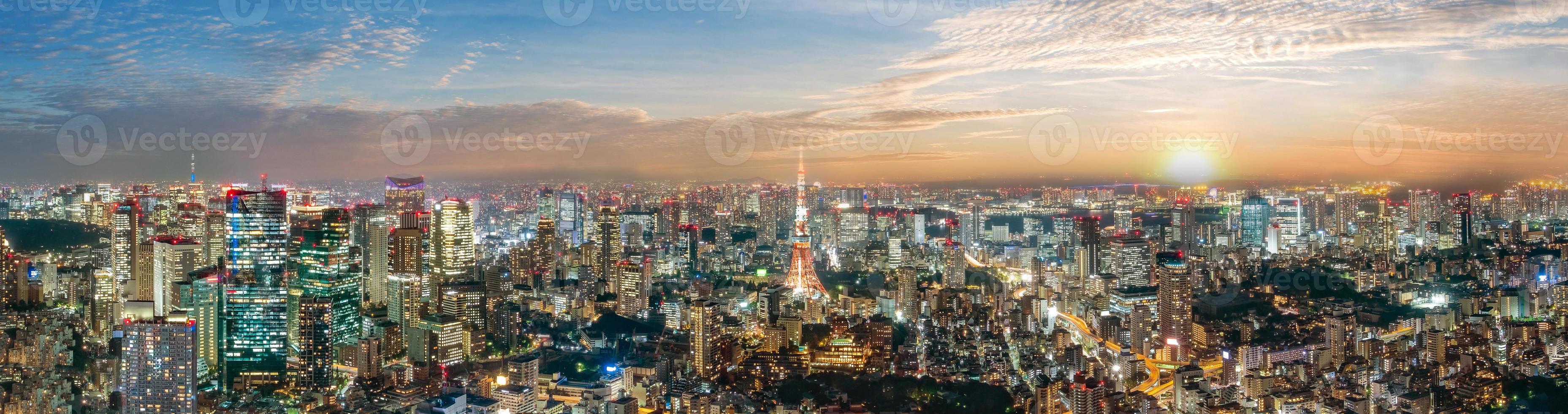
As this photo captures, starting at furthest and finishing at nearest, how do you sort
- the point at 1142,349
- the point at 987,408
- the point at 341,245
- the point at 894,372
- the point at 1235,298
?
1. the point at 1235,298
2. the point at 341,245
3. the point at 1142,349
4. the point at 894,372
5. the point at 987,408

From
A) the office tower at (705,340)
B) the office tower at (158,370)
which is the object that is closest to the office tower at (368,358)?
the office tower at (158,370)

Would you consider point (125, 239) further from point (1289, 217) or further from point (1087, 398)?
point (1289, 217)

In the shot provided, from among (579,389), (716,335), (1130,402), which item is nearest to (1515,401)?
(1130,402)

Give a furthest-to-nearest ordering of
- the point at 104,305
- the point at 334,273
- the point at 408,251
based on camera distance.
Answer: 1. the point at 408,251
2. the point at 334,273
3. the point at 104,305

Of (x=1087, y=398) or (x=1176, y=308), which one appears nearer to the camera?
(x=1087, y=398)

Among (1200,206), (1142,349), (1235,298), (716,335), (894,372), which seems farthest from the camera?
(1200,206)

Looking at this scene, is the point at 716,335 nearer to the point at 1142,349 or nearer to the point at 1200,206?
the point at 1142,349

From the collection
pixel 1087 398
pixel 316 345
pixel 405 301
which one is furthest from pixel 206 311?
pixel 1087 398

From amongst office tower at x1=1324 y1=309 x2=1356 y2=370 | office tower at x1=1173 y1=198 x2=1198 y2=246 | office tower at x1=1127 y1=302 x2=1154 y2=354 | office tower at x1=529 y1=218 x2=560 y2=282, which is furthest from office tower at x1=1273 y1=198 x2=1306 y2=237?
office tower at x1=529 y1=218 x2=560 y2=282
